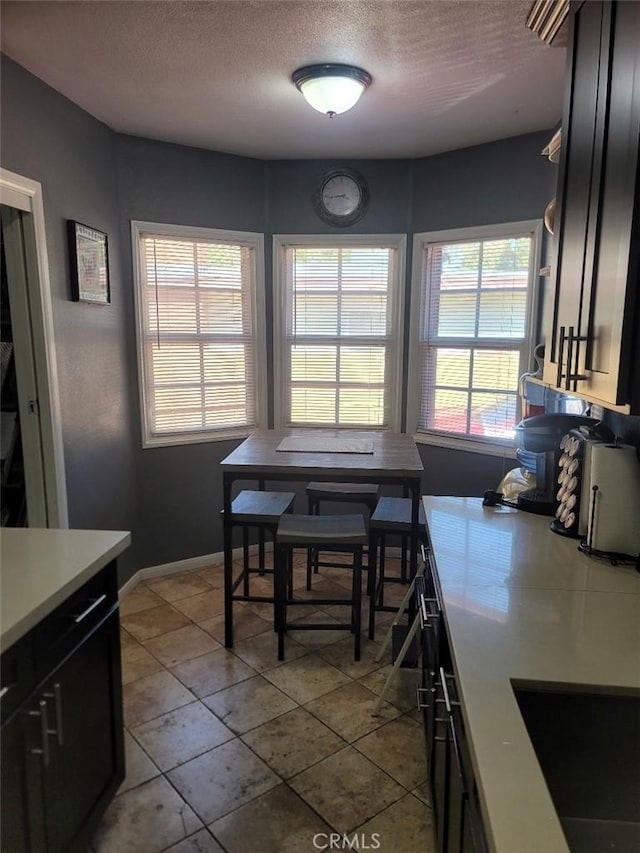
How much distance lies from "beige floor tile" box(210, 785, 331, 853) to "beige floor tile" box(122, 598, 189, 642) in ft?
4.17

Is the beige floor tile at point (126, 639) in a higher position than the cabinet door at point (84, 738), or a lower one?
lower

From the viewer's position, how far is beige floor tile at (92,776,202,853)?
175 centimetres

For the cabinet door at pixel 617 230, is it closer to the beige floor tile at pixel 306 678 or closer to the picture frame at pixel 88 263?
the beige floor tile at pixel 306 678

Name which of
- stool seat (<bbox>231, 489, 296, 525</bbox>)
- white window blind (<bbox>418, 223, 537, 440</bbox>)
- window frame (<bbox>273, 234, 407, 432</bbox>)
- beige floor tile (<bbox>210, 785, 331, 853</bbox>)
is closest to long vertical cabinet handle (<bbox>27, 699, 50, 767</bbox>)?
beige floor tile (<bbox>210, 785, 331, 853</bbox>)

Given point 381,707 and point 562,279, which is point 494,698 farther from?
point 381,707

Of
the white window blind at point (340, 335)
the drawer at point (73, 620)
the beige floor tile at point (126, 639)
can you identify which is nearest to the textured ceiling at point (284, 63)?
the white window blind at point (340, 335)

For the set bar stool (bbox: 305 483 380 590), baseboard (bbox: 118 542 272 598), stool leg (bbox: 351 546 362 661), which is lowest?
baseboard (bbox: 118 542 272 598)

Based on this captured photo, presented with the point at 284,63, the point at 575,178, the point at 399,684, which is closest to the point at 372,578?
the point at 399,684

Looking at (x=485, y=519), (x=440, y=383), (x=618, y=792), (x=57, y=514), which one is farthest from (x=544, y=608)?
(x=440, y=383)

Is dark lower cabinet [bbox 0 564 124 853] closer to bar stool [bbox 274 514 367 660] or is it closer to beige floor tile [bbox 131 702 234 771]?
beige floor tile [bbox 131 702 234 771]

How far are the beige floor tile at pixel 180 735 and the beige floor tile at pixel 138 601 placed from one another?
96 cm

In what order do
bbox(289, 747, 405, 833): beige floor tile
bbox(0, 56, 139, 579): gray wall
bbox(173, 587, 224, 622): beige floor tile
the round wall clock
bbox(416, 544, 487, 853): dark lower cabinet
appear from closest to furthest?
bbox(416, 544, 487, 853): dark lower cabinet, bbox(289, 747, 405, 833): beige floor tile, bbox(0, 56, 139, 579): gray wall, bbox(173, 587, 224, 622): beige floor tile, the round wall clock

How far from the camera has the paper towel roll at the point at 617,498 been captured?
5.28ft

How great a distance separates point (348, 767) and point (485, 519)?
3.42ft
